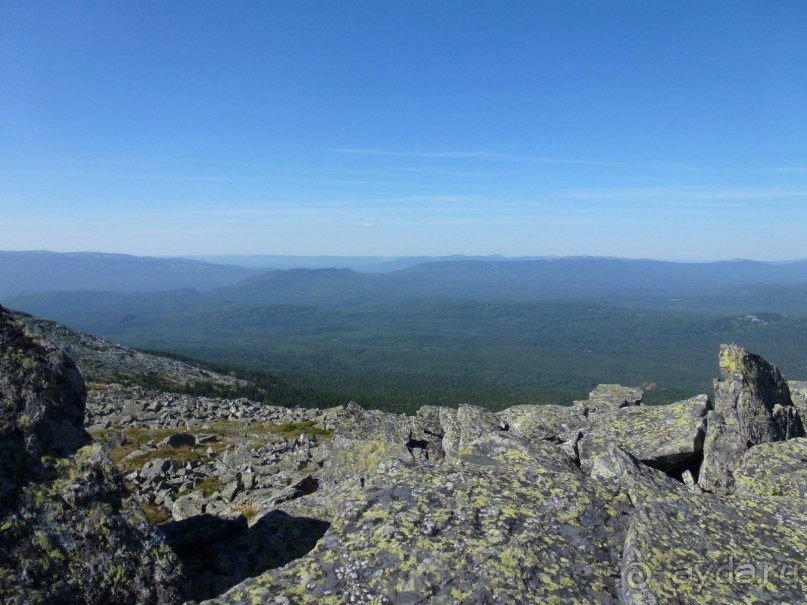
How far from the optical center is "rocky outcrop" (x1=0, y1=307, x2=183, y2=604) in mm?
6773

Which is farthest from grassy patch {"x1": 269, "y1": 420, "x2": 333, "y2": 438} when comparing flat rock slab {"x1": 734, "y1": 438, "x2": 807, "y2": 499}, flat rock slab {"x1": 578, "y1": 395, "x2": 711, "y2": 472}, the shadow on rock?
flat rock slab {"x1": 734, "y1": 438, "x2": 807, "y2": 499}

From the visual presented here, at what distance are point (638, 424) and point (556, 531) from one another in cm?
868

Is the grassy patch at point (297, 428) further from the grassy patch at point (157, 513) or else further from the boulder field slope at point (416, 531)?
the boulder field slope at point (416, 531)

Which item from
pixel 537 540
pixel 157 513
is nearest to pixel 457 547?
pixel 537 540

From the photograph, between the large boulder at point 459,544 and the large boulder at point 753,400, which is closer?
the large boulder at point 459,544

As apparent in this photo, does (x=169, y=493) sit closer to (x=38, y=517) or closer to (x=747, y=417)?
(x=38, y=517)

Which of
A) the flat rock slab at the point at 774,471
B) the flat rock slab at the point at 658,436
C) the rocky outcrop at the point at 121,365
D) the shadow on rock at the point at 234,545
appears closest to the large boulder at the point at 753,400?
the flat rock slab at the point at 658,436

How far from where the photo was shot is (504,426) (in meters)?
18.4

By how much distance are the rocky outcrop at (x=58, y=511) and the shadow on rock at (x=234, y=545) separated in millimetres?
1495

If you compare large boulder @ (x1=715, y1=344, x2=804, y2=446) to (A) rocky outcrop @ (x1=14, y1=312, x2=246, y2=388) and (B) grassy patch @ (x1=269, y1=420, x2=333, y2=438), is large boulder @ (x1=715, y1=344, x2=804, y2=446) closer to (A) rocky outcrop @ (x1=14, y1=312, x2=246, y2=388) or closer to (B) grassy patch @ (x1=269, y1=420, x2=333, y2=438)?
(B) grassy patch @ (x1=269, y1=420, x2=333, y2=438)

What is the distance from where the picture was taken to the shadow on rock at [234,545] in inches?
361

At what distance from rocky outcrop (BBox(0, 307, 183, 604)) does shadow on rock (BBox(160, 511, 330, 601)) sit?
4.91 feet

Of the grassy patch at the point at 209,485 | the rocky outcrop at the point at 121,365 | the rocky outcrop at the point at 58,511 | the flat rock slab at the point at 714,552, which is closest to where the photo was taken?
the rocky outcrop at the point at 58,511

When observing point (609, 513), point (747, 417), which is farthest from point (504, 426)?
point (609, 513)
